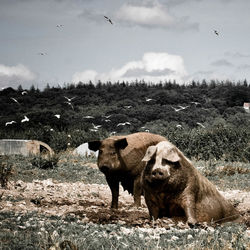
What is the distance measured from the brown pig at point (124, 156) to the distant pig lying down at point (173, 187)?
7.62 ft

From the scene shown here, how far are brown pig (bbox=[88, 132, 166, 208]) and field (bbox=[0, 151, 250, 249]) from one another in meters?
0.58

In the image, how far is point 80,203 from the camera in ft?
37.1

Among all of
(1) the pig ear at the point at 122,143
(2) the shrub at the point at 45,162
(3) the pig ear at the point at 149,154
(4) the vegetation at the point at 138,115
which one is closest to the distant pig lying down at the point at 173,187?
(3) the pig ear at the point at 149,154

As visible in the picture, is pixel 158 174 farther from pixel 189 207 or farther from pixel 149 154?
pixel 189 207

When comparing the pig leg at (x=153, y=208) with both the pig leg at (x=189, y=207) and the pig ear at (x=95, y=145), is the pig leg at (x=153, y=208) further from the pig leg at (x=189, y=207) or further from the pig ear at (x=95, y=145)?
the pig ear at (x=95, y=145)

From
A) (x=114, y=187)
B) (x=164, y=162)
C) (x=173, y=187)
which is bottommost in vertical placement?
(x=114, y=187)

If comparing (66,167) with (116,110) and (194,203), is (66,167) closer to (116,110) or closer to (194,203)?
(194,203)

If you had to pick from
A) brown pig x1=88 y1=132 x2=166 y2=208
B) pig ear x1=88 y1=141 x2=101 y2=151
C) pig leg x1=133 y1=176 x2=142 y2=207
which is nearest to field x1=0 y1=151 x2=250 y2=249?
pig leg x1=133 y1=176 x2=142 y2=207

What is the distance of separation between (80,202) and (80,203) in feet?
0.59

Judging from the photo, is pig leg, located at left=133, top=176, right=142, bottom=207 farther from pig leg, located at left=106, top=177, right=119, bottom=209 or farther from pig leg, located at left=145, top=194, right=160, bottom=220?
pig leg, located at left=145, top=194, right=160, bottom=220

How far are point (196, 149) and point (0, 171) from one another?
52.0ft

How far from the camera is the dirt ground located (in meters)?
8.85

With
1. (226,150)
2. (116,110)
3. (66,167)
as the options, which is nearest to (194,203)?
(66,167)

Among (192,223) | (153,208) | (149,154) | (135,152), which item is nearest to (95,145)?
(135,152)
